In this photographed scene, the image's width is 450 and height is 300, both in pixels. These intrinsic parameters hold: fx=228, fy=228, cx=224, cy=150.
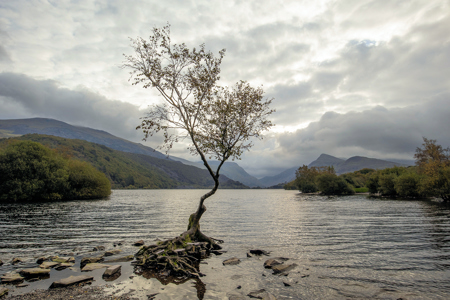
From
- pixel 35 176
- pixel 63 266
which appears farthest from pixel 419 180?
pixel 35 176

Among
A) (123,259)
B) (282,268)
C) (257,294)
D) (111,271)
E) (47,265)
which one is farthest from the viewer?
(123,259)

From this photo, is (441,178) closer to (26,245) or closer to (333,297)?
(333,297)

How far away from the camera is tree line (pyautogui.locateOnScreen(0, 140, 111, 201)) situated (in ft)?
278

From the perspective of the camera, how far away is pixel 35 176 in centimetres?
9025

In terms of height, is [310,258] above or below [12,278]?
below

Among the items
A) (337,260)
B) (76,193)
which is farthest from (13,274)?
(76,193)

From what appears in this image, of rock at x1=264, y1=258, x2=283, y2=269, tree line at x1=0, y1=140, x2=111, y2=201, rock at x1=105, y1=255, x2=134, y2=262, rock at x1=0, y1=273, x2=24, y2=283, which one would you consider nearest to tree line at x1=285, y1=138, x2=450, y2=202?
rock at x1=264, y1=258, x2=283, y2=269

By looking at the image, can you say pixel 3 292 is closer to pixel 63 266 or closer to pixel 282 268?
pixel 63 266

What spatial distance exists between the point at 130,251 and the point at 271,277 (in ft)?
51.3

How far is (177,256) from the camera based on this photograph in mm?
18938

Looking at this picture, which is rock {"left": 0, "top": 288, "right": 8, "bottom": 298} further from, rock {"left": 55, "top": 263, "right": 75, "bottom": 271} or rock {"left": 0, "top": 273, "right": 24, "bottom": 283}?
rock {"left": 55, "top": 263, "right": 75, "bottom": 271}

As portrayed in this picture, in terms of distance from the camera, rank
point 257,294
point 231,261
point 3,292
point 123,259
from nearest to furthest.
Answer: point 3,292 → point 257,294 → point 231,261 → point 123,259

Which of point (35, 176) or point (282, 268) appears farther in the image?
point (35, 176)

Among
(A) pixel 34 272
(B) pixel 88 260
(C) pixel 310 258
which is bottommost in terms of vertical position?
(C) pixel 310 258
